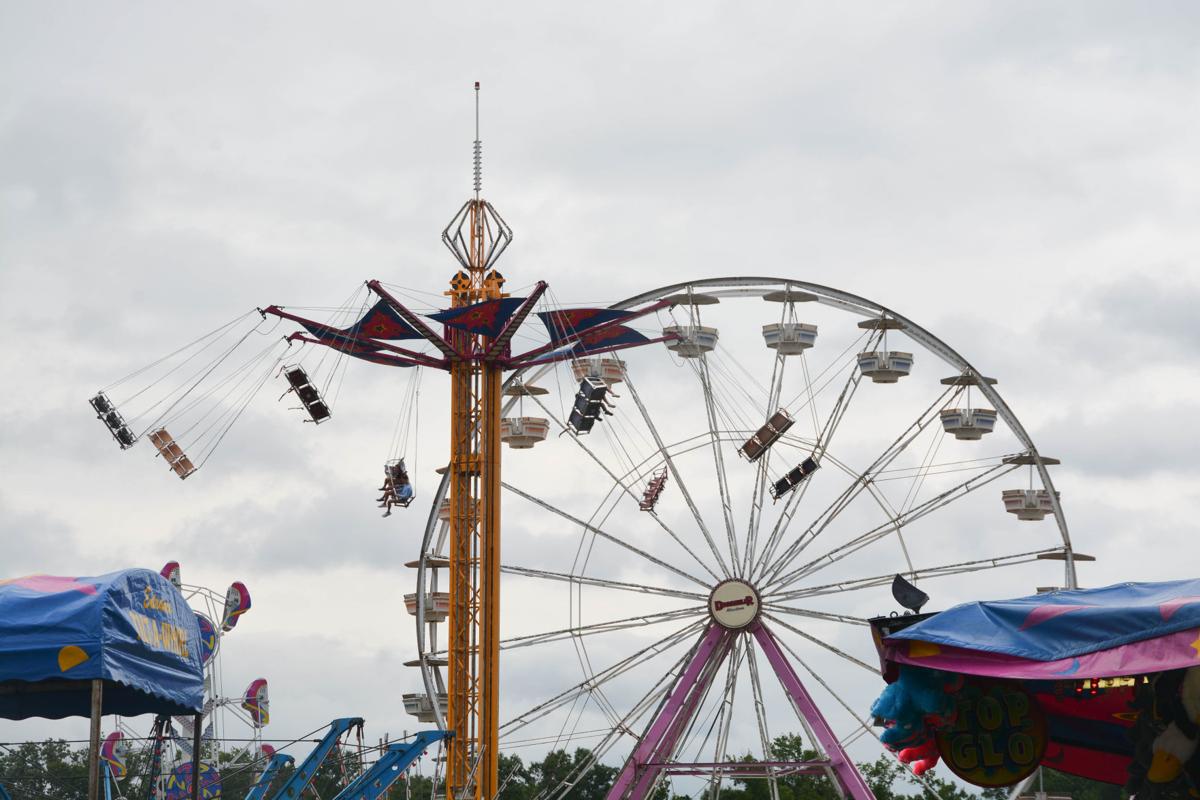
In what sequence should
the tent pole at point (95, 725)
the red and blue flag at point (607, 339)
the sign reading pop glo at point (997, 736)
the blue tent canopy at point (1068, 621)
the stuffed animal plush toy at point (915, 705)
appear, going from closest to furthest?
the blue tent canopy at point (1068, 621), the stuffed animal plush toy at point (915, 705), the sign reading pop glo at point (997, 736), the tent pole at point (95, 725), the red and blue flag at point (607, 339)

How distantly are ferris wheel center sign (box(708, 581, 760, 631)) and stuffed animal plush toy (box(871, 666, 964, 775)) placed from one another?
14.5 m

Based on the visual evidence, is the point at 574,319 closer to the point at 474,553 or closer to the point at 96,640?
the point at 474,553

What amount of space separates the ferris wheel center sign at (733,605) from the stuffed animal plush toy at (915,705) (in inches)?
570

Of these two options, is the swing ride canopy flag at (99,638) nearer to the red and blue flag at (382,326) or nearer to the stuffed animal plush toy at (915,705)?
the stuffed animal plush toy at (915,705)

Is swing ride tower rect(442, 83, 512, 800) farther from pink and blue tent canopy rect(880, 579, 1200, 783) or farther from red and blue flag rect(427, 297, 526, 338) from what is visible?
pink and blue tent canopy rect(880, 579, 1200, 783)

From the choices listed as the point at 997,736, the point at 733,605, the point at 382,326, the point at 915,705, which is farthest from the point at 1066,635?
the point at 382,326

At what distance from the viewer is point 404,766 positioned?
20859 mm

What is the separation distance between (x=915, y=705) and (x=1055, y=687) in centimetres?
105

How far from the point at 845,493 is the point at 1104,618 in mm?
17607

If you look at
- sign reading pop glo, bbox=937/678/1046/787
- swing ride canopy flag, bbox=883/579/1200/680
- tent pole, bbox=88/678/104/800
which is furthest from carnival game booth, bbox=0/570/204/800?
sign reading pop glo, bbox=937/678/1046/787

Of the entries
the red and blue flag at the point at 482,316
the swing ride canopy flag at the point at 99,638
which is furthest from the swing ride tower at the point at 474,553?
the swing ride canopy flag at the point at 99,638

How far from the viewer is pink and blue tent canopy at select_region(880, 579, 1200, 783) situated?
11.6m

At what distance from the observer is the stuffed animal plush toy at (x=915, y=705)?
1351 cm

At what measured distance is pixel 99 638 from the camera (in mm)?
14789
